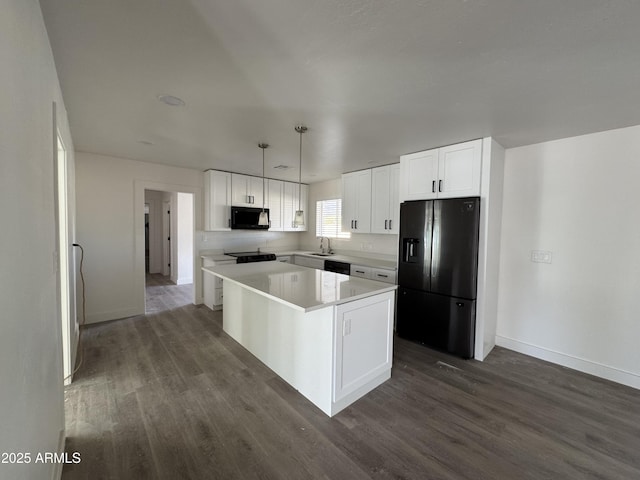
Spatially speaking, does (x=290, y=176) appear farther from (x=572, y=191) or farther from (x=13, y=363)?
(x=13, y=363)

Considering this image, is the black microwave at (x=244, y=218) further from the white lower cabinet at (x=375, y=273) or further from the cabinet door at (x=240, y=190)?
the white lower cabinet at (x=375, y=273)

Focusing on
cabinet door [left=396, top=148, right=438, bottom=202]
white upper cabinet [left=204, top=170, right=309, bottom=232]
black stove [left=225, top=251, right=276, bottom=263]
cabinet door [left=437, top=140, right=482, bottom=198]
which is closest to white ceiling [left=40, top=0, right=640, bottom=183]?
cabinet door [left=437, top=140, right=482, bottom=198]

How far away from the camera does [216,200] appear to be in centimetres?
468

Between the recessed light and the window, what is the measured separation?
3.51 meters

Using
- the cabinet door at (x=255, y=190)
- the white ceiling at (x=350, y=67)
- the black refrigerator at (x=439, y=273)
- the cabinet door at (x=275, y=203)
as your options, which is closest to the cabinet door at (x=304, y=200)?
the cabinet door at (x=275, y=203)

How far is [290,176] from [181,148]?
82.7 inches

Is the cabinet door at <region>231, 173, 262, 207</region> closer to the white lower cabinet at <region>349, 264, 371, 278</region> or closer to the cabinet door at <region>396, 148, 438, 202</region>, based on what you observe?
the white lower cabinet at <region>349, 264, 371, 278</region>

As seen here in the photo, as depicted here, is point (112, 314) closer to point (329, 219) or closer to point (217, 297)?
point (217, 297)

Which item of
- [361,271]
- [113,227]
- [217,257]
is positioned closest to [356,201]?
[361,271]

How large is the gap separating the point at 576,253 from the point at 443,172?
62.2 inches

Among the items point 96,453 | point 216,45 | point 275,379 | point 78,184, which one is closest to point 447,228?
point 275,379

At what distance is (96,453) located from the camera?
5.67ft

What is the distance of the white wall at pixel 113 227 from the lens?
A: 3826 mm

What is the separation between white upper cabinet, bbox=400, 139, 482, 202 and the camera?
2.99 meters
